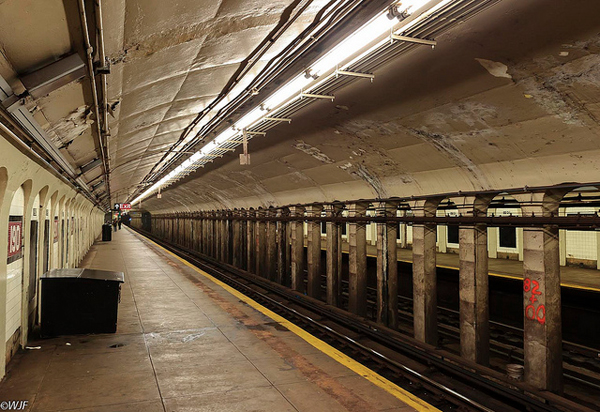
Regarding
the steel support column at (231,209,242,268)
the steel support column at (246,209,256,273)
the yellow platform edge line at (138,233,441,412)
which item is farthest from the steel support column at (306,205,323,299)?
the steel support column at (231,209,242,268)

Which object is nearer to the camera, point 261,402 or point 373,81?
point 261,402

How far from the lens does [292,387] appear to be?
463 cm

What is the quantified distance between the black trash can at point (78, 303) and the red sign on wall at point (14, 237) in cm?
68

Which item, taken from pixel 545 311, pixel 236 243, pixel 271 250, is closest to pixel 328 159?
pixel 545 311

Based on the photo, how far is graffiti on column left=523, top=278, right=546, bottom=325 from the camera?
5918mm

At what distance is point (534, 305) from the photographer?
602 cm

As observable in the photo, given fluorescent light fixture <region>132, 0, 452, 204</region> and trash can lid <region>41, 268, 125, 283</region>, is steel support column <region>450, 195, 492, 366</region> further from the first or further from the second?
trash can lid <region>41, 268, 125, 283</region>

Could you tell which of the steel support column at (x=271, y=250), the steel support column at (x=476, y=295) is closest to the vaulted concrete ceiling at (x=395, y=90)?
the steel support column at (x=476, y=295)

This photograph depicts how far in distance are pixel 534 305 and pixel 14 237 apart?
258 inches

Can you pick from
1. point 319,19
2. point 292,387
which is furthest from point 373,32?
point 292,387

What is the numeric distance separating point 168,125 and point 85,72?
14.3ft

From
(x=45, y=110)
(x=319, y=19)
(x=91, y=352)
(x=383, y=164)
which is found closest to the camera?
(x=319, y=19)

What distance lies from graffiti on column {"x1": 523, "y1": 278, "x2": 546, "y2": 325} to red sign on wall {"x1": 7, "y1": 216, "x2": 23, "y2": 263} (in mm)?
6393

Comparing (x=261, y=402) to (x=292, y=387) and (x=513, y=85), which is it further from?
(x=513, y=85)
